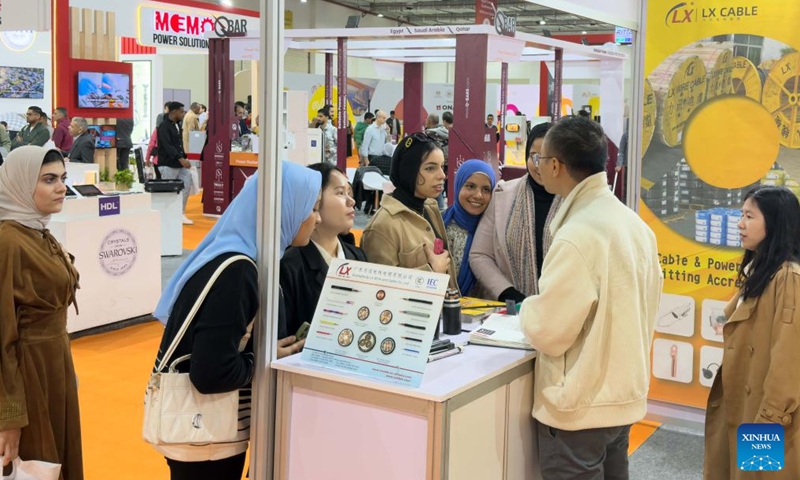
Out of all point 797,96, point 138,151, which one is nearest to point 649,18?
point 797,96

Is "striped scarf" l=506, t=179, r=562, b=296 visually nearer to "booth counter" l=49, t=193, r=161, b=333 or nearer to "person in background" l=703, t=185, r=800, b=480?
"person in background" l=703, t=185, r=800, b=480

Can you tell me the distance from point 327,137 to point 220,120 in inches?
62.0

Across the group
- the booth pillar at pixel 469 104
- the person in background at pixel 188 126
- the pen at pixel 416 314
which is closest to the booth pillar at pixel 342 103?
the booth pillar at pixel 469 104

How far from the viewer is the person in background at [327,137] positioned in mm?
12676

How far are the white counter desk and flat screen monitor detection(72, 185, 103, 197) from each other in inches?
165

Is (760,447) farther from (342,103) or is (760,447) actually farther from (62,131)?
(62,131)

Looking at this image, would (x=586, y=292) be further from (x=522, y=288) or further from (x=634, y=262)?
(x=522, y=288)

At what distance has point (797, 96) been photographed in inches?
163

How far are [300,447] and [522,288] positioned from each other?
1409 millimetres

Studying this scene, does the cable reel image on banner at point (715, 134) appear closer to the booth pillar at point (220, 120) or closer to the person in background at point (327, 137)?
the person in background at point (327, 137)

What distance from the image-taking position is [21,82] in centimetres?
1784

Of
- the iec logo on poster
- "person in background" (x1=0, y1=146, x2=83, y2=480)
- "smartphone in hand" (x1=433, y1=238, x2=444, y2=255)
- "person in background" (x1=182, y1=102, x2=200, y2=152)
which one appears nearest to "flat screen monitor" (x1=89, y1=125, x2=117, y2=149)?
"person in background" (x1=182, y1=102, x2=200, y2=152)

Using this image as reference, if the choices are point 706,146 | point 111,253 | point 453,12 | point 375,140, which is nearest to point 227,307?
point 706,146

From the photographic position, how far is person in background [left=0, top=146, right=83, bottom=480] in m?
2.76
